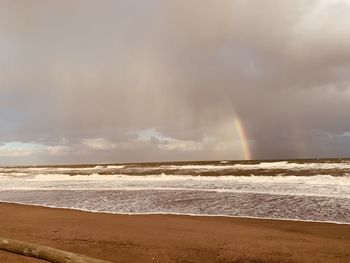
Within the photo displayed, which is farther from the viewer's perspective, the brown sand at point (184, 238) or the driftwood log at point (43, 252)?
the brown sand at point (184, 238)

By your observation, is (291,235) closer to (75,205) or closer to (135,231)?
(135,231)

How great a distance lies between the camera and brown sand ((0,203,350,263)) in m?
7.72

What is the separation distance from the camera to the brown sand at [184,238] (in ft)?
25.3

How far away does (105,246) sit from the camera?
28.5 ft

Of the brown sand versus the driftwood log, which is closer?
the driftwood log

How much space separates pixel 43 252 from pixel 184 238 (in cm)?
368

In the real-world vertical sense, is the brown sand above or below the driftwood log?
below

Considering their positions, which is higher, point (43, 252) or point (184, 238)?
point (43, 252)

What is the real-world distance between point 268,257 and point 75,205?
12.3 metres

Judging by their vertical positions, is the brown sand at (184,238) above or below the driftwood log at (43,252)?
below

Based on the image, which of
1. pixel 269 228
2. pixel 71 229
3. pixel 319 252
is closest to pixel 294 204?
pixel 269 228

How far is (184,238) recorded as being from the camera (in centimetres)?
945

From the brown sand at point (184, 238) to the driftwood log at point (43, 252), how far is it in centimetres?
15

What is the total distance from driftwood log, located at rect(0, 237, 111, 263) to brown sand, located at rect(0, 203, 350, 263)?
0.48 ft
